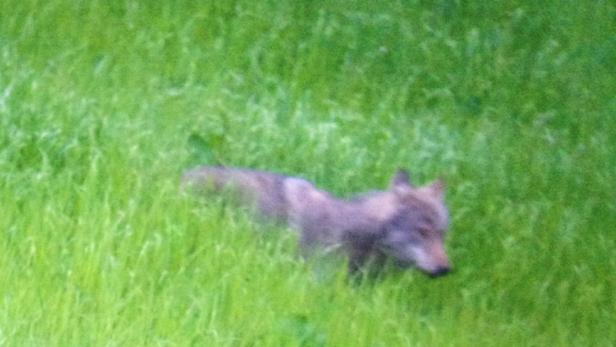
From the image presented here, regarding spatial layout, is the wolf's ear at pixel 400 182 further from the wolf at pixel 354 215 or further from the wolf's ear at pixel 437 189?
the wolf's ear at pixel 437 189

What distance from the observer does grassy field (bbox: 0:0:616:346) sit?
258 inches

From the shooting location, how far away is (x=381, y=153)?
31.0ft

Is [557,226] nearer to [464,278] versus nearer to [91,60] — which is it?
[464,278]

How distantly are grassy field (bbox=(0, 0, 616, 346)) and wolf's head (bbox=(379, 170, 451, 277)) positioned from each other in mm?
144

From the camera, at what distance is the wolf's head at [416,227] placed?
25.9 ft

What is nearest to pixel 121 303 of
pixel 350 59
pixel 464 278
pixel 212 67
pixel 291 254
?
pixel 291 254

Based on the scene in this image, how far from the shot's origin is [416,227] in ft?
26.2

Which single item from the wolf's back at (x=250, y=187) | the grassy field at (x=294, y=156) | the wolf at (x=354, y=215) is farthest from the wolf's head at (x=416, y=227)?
the wolf's back at (x=250, y=187)

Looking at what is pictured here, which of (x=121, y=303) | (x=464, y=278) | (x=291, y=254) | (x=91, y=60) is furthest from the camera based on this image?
(x=91, y=60)

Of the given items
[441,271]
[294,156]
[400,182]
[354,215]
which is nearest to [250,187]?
[354,215]

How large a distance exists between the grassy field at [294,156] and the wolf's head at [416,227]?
0.14m

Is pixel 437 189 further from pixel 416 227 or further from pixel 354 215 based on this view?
pixel 354 215

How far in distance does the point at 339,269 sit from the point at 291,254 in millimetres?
261

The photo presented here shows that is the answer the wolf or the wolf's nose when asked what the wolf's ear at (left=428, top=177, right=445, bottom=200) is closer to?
the wolf
